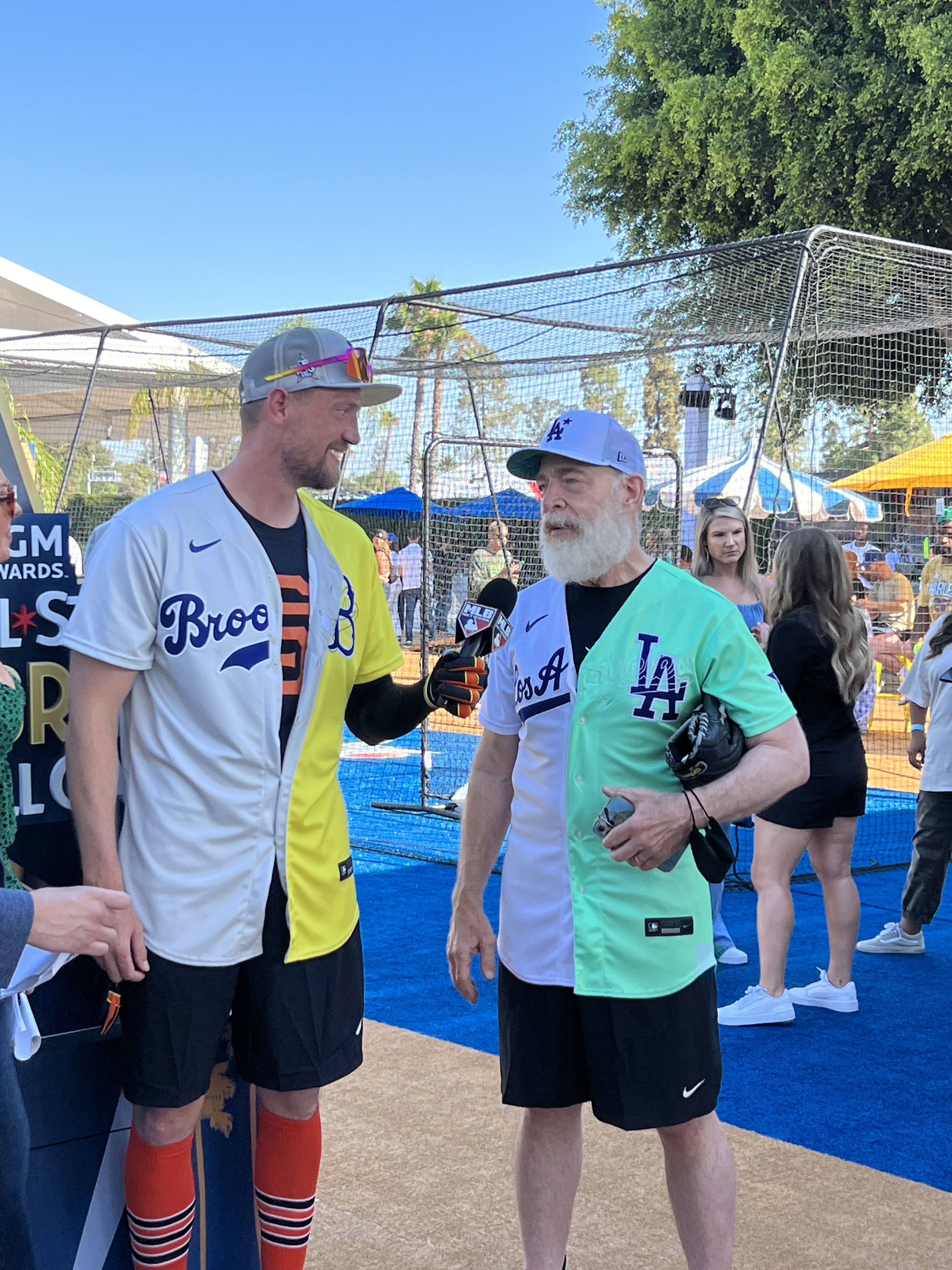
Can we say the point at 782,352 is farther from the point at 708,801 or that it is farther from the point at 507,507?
the point at 507,507

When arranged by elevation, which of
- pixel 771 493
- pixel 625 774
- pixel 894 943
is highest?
pixel 771 493

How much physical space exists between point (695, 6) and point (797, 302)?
1325 cm

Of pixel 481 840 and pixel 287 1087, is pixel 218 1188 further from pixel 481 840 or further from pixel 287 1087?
pixel 481 840

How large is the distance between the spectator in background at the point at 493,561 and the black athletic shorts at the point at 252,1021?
26.0 ft

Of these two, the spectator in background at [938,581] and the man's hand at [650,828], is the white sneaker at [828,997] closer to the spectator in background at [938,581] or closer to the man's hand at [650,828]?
the man's hand at [650,828]

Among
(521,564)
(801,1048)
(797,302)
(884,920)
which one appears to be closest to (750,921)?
(884,920)

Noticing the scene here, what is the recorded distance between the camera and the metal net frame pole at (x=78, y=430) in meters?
12.0

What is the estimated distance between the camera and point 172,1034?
2488 millimetres

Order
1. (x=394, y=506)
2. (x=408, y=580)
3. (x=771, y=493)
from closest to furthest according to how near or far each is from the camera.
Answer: (x=394, y=506) → (x=408, y=580) → (x=771, y=493)

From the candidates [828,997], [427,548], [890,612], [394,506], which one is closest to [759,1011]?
[828,997]

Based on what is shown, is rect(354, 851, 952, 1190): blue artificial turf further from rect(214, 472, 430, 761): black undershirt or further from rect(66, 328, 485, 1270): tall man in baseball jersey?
rect(214, 472, 430, 761): black undershirt

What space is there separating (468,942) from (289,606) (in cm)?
87

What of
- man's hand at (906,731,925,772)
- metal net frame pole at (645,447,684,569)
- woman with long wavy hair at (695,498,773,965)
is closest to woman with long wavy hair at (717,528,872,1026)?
woman with long wavy hair at (695,498,773,965)

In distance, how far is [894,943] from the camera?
593 cm
